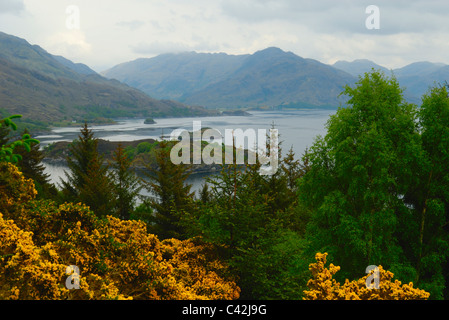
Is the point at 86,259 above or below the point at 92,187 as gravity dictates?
above

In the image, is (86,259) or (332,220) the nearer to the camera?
(86,259)

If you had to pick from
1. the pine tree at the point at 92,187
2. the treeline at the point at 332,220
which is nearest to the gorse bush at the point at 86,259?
the treeline at the point at 332,220

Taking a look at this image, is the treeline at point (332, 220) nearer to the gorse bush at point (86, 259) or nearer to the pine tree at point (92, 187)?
the gorse bush at point (86, 259)

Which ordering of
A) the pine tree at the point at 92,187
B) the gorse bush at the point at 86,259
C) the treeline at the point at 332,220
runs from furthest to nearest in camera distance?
the pine tree at the point at 92,187
the treeline at the point at 332,220
the gorse bush at the point at 86,259

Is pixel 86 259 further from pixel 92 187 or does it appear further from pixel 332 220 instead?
pixel 92 187

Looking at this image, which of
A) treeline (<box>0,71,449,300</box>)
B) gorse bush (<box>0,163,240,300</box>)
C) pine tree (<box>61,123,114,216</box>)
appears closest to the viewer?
gorse bush (<box>0,163,240,300</box>)

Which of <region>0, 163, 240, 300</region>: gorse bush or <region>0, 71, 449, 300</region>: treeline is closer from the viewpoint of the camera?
<region>0, 163, 240, 300</region>: gorse bush

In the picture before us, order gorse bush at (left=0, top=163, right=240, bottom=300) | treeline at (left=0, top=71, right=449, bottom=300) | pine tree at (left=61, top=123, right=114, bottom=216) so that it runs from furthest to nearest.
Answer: pine tree at (left=61, top=123, right=114, bottom=216) < treeline at (left=0, top=71, right=449, bottom=300) < gorse bush at (left=0, top=163, right=240, bottom=300)

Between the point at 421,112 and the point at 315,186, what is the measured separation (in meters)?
6.20

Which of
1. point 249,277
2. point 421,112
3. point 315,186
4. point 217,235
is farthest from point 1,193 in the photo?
point 421,112

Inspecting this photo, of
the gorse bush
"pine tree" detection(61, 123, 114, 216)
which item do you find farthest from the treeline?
"pine tree" detection(61, 123, 114, 216)

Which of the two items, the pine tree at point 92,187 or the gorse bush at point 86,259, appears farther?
the pine tree at point 92,187

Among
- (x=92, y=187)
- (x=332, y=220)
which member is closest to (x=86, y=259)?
(x=332, y=220)

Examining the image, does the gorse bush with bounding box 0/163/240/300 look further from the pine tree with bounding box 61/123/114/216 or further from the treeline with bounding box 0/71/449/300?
the pine tree with bounding box 61/123/114/216
